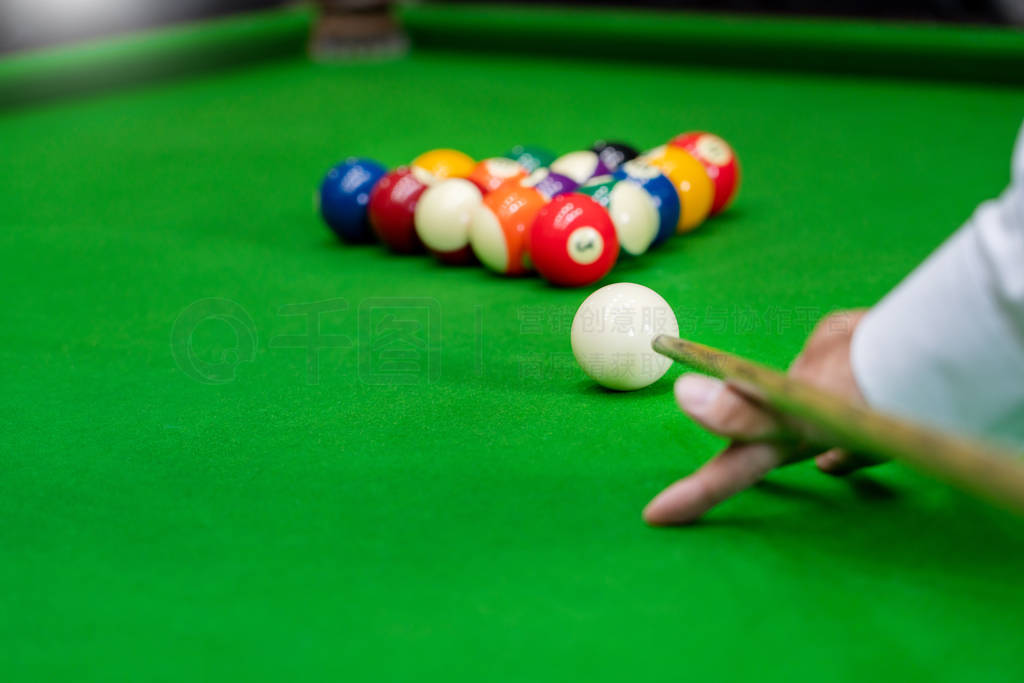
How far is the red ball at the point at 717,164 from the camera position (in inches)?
121

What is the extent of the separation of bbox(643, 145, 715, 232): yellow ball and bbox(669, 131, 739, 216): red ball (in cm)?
5

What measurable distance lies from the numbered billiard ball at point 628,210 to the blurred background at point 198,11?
2896mm

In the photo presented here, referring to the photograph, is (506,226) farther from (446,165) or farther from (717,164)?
(717,164)

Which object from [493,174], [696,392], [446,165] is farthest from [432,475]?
[446,165]

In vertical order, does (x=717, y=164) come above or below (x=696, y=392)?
above

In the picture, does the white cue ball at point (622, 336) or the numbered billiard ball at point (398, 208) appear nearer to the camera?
the white cue ball at point (622, 336)

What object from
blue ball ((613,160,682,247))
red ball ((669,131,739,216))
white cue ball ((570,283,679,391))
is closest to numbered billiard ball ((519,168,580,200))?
blue ball ((613,160,682,247))

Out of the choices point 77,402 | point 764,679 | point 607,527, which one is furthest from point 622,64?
point 764,679

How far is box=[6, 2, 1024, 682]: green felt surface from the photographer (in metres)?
1.29

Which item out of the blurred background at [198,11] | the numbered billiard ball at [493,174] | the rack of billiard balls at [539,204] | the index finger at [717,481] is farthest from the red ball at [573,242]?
the blurred background at [198,11]

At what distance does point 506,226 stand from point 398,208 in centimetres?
36

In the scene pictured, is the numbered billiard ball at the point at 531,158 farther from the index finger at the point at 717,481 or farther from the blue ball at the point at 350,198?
the index finger at the point at 717,481

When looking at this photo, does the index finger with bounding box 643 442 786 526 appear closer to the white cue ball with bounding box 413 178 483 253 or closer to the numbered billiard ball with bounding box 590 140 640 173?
the white cue ball with bounding box 413 178 483 253

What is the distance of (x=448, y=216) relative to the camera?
2787mm
